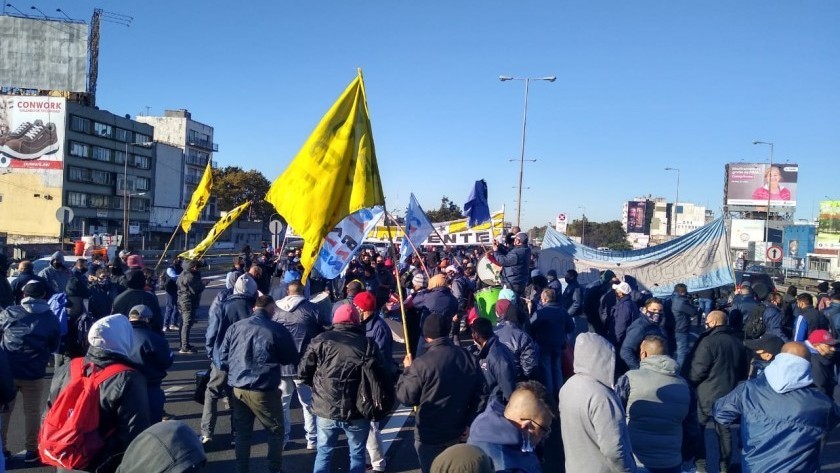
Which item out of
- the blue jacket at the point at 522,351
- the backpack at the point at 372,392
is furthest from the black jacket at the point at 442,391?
the blue jacket at the point at 522,351

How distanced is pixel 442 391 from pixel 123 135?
64.5 metres

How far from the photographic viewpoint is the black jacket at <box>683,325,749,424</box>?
234 inches

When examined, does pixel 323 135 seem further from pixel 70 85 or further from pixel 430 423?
pixel 70 85

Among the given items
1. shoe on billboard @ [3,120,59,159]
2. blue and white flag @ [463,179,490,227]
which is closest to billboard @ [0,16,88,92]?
shoe on billboard @ [3,120,59,159]

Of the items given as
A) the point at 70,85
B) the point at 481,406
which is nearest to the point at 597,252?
the point at 481,406

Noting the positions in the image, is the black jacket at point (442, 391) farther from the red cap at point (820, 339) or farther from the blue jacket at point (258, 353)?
the red cap at point (820, 339)

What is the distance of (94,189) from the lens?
57.0 metres

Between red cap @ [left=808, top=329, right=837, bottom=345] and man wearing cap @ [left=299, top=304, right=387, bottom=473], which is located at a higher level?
red cap @ [left=808, top=329, right=837, bottom=345]

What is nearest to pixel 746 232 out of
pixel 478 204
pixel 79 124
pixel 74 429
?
pixel 478 204

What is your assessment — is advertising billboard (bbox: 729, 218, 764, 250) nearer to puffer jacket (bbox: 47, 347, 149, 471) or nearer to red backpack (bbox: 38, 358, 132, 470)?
puffer jacket (bbox: 47, 347, 149, 471)

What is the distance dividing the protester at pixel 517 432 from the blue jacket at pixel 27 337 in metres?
4.53

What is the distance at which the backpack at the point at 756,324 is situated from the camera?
362 inches

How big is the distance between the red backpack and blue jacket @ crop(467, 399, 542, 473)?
213cm

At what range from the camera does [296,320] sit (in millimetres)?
6535
